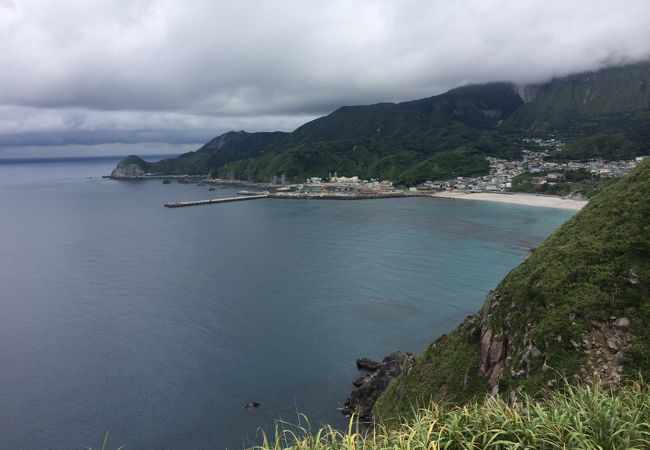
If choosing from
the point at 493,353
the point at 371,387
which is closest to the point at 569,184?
the point at 371,387

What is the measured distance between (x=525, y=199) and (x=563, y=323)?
126363mm

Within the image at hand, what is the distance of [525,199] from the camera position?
137 metres

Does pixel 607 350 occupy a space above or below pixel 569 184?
below

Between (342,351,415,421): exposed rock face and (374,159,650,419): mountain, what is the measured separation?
1805 millimetres

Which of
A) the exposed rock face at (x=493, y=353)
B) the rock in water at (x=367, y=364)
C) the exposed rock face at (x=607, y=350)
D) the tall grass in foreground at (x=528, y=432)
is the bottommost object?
the rock in water at (x=367, y=364)

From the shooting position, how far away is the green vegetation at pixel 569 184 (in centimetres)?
13238

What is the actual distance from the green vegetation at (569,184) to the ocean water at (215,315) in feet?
96.6

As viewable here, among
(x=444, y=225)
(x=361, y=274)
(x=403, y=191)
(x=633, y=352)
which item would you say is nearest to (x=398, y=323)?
(x=361, y=274)

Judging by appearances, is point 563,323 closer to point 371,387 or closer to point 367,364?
point 371,387

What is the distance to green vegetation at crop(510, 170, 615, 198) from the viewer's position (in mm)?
132375

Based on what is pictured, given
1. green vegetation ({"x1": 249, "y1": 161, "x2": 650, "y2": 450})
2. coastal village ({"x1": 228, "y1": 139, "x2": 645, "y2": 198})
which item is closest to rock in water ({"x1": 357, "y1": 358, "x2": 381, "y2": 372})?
green vegetation ({"x1": 249, "y1": 161, "x2": 650, "y2": 450})

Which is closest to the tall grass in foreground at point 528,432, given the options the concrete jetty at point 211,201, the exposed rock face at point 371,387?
the exposed rock face at point 371,387

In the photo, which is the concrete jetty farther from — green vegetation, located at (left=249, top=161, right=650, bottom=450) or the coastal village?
green vegetation, located at (left=249, top=161, right=650, bottom=450)

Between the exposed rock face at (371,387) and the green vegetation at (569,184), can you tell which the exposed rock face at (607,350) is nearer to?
the exposed rock face at (371,387)
